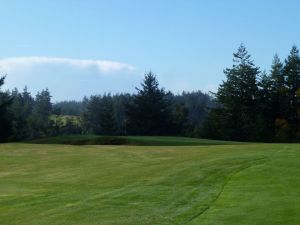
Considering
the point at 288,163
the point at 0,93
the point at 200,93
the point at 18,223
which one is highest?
the point at 200,93

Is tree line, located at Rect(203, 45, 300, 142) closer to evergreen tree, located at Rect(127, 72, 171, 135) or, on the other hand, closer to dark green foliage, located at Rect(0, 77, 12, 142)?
evergreen tree, located at Rect(127, 72, 171, 135)

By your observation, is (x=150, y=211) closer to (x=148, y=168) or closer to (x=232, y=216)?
(x=232, y=216)

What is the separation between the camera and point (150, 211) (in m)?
10.8

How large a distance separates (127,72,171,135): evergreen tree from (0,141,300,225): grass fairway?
5224cm

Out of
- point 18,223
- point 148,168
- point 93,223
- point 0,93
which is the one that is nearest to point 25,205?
point 18,223

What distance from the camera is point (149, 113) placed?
75.8 meters

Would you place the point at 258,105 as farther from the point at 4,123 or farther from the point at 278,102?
the point at 4,123

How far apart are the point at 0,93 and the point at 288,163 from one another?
187 ft

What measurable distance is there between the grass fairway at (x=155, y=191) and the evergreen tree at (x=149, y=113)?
52.2m

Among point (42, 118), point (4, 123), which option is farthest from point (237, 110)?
point (42, 118)

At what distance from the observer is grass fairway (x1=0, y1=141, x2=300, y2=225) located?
10156mm

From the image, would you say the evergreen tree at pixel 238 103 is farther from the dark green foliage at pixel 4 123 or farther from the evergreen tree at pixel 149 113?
the dark green foliage at pixel 4 123

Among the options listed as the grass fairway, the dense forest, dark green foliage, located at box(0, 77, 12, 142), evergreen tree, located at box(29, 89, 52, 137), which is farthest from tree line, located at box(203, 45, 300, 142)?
the grass fairway

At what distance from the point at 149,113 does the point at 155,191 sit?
205 feet
